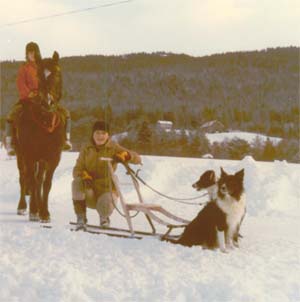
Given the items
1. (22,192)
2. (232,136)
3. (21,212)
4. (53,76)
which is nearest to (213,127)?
(232,136)

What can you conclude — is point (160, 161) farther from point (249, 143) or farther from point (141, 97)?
point (141, 97)

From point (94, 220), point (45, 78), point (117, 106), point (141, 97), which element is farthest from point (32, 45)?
point (141, 97)

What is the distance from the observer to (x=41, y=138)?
7727 millimetres

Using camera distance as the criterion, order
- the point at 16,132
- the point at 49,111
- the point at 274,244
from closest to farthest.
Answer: the point at 274,244 < the point at 49,111 < the point at 16,132

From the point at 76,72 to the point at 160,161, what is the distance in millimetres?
38496

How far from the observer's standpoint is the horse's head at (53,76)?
759 cm

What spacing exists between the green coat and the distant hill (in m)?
45.0

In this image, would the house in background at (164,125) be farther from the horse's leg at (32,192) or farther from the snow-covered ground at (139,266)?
the snow-covered ground at (139,266)

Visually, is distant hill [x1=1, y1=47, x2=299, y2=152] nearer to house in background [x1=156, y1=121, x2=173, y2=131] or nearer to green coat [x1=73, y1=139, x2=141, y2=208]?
house in background [x1=156, y1=121, x2=173, y2=131]

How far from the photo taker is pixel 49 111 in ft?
24.8

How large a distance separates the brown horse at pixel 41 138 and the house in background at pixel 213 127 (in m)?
49.7

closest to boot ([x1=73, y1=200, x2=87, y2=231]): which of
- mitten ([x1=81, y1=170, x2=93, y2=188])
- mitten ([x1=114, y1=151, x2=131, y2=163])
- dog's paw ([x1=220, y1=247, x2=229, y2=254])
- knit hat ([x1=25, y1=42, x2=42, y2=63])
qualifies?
mitten ([x1=81, y1=170, x2=93, y2=188])

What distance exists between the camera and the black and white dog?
580 centimetres

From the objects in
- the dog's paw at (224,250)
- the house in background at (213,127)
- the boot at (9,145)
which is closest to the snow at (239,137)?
the house in background at (213,127)
